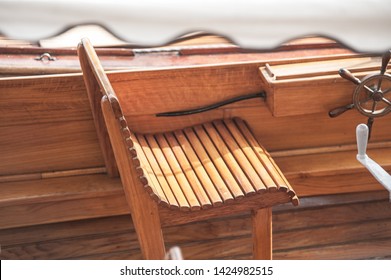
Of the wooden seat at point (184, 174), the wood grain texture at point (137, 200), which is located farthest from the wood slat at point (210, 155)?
the wood grain texture at point (137, 200)

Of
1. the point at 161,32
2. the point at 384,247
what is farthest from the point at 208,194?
the point at 384,247

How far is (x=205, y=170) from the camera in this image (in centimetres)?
200

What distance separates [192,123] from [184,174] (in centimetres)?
30

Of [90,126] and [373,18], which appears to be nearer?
[373,18]

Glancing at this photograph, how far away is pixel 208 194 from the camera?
188 cm

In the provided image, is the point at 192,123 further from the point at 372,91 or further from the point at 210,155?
the point at 372,91

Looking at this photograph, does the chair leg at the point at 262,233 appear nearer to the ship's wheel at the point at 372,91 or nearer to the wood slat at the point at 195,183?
the wood slat at the point at 195,183

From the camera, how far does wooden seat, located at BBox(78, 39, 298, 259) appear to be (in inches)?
68.7

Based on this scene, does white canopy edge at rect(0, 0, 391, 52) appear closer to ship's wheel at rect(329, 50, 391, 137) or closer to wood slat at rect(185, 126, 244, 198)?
ship's wheel at rect(329, 50, 391, 137)

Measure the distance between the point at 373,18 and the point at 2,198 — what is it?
1263 mm

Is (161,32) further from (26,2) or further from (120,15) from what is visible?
(26,2)

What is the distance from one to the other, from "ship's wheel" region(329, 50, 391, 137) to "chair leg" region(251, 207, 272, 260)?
1.40 feet

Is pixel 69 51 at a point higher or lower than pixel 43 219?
higher

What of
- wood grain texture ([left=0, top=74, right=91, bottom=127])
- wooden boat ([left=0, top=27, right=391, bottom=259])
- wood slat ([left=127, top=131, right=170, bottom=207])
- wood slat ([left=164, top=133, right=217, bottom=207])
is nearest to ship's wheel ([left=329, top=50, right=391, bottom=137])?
wooden boat ([left=0, top=27, right=391, bottom=259])
